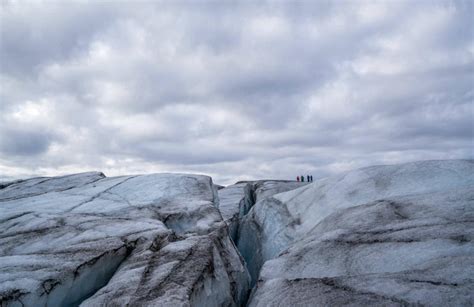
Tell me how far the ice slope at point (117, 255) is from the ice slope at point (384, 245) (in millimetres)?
1056

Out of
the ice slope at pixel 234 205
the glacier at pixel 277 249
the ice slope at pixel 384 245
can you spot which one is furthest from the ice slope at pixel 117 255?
the ice slope at pixel 234 205

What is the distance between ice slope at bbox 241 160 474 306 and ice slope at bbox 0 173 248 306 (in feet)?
3.46

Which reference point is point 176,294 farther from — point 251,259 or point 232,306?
point 251,259

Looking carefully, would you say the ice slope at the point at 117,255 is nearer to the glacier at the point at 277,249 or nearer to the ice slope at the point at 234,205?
the glacier at the point at 277,249

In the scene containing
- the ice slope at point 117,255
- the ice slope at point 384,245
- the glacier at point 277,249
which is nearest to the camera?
the ice slope at point 384,245

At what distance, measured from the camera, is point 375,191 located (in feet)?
30.4

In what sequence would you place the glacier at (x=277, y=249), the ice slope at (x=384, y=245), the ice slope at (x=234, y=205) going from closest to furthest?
1. the ice slope at (x=384, y=245)
2. the glacier at (x=277, y=249)
3. the ice slope at (x=234, y=205)

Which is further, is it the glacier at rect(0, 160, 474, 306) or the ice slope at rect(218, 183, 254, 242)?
the ice slope at rect(218, 183, 254, 242)

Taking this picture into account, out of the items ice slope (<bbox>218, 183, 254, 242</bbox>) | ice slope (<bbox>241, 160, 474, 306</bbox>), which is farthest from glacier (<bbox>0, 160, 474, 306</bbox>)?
ice slope (<bbox>218, 183, 254, 242</bbox>)

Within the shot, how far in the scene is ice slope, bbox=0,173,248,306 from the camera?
564cm

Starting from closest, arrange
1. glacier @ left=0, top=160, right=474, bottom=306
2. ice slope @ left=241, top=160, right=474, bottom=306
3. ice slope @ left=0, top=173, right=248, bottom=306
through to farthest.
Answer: ice slope @ left=241, top=160, right=474, bottom=306 → glacier @ left=0, top=160, right=474, bottom=306 → ice slope @ left=0, top=173, right=248, bottom=306

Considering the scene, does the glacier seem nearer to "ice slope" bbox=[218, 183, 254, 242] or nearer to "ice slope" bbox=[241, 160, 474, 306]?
"ice slope" bbox=[241, 160, 474, 306]

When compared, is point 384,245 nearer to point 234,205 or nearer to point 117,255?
point 117,255

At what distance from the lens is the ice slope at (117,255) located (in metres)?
5.64
